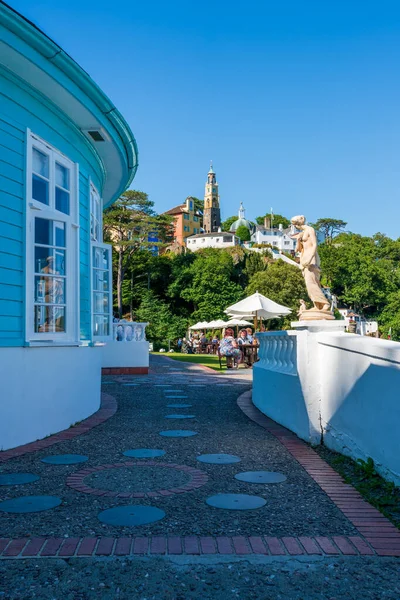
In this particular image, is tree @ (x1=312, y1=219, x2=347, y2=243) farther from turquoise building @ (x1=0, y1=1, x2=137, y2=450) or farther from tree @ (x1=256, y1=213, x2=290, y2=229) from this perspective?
turquoise building @ (x1=0, y1=1, x2=137, y2=450)

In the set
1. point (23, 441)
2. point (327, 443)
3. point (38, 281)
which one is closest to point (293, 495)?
point (327, 443)

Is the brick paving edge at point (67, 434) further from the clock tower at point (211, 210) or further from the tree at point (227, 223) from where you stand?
the tree at point (227, 223)

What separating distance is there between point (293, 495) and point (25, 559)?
1.96 metres

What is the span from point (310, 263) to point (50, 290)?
315 centimetres

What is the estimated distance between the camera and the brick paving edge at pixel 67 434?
17.4 feet

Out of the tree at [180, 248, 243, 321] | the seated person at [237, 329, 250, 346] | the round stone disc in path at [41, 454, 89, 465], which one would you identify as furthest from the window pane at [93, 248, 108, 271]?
the tree at [180, 248, 243, 321]

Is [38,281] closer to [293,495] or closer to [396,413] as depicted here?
[293,495]

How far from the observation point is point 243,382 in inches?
514

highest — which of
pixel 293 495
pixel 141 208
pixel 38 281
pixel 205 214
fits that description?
pixel 205 214

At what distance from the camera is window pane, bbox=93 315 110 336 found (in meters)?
8.24

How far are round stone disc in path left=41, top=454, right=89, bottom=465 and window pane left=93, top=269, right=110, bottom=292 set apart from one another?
3424 mm

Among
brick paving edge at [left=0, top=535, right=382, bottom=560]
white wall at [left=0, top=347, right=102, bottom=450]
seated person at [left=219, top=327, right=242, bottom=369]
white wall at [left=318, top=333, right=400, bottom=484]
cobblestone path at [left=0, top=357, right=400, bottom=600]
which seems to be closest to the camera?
cobblestone path at [left=0, top=357, right=400, bottom=600]

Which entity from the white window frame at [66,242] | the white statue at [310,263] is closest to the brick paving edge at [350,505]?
the white statue at [310,263]

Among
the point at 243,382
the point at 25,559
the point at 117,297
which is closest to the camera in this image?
the point at 25,559
